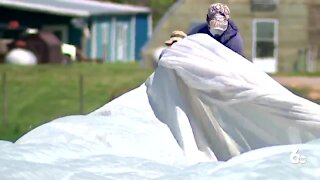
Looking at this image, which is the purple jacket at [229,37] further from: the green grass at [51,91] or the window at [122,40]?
the window at [122,40]

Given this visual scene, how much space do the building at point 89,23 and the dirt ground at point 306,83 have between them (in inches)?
436

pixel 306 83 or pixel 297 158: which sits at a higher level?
pixel 297 158

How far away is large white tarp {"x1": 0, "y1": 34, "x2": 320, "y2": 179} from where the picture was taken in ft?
12.9

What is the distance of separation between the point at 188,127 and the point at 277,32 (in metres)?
22.2

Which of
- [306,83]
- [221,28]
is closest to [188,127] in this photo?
[221,28]

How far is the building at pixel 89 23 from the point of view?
29375 millimetres

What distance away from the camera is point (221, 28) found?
15.9 ft

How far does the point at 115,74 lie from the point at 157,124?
15283 millimetres

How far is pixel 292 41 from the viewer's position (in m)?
26.3

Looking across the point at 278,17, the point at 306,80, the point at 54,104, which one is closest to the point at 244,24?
the point at 278,17

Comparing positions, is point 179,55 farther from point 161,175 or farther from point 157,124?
point 161,175

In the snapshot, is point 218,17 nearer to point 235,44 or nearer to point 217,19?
point 217,19

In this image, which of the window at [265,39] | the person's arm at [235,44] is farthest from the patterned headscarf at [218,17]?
the window at [265,39]

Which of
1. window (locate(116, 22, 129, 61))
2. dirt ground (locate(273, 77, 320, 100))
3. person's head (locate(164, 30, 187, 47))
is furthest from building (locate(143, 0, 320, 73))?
person's head (locate(164, 30, 187, 47))
